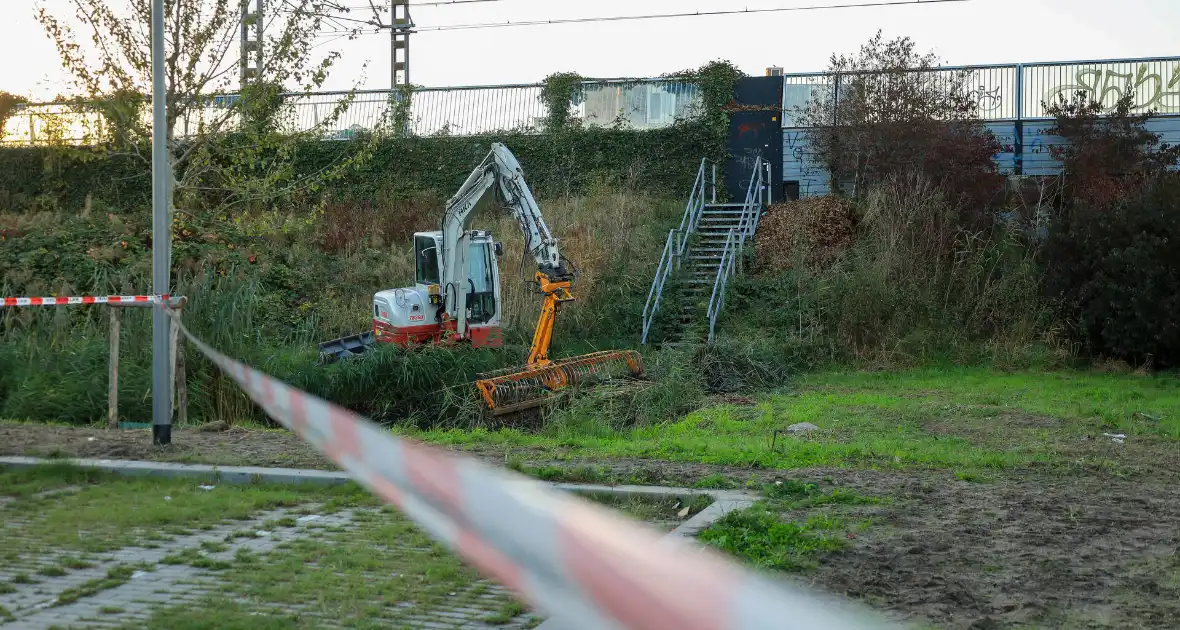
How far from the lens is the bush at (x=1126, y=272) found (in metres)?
18.0

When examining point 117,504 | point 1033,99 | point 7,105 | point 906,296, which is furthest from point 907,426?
point 7,105

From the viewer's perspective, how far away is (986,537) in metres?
6.72

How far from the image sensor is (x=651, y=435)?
515 inches

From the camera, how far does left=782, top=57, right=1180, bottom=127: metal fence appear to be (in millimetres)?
26797

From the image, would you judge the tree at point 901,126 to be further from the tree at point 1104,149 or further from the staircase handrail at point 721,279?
the staircase handrail at point 721,279

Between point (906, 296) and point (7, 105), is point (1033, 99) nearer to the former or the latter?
point (906, 296)

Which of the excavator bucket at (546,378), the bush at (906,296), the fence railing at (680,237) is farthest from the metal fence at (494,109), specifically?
the excavator bucket at (546,378)

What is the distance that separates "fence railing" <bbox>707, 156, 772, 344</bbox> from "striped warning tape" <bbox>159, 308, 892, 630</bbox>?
18390 millimetres

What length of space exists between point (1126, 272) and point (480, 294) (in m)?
11.0

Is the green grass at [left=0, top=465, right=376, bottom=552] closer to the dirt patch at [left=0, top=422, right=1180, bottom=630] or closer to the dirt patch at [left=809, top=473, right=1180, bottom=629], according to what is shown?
the dirt patch at [left=0, top=422, right=1180, bottom=630]

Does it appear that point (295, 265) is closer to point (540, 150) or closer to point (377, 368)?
point (540, 150)

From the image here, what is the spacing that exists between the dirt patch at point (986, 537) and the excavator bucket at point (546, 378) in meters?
4.03

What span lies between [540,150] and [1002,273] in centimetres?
1353

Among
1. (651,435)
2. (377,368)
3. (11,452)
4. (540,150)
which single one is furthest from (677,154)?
(11,452)
